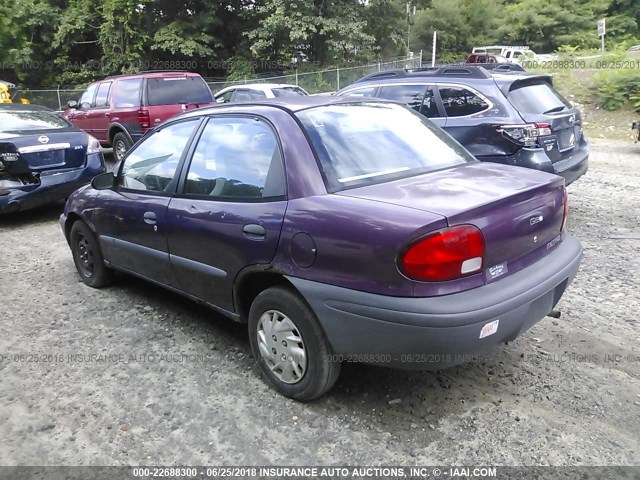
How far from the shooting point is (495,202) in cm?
268

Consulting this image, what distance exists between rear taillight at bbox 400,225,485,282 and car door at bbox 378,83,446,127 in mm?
4020

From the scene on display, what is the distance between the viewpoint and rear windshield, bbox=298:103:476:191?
9.93 feet

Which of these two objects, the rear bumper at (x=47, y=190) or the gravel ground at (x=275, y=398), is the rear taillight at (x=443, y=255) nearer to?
the gravel ground at (x=275, y=398)

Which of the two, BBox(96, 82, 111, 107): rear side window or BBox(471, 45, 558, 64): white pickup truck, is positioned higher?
BBox(471, 45, 558, 64): white pickup truck

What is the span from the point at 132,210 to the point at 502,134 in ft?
12.8

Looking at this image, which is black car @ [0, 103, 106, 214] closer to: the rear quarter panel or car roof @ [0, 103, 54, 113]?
car roof @ [0, 103, 54, 113]

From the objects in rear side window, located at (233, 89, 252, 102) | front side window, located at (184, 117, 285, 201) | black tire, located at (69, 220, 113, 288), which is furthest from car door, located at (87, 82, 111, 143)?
front side window, located at (184, 117, 285, 201)

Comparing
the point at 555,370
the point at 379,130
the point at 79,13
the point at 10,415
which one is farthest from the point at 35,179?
the point at 79,13

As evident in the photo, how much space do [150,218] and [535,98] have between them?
4503 millimetres

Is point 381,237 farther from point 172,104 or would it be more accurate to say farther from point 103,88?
point 103,88

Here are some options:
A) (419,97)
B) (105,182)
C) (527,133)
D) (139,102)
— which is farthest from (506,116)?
(139,102)

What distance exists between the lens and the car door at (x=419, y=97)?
20.9 ft

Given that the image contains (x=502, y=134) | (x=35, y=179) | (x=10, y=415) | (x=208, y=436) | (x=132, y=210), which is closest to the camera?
(x=208, y=436)

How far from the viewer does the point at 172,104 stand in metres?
10.3
